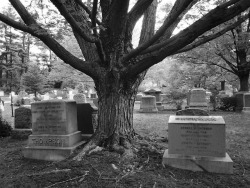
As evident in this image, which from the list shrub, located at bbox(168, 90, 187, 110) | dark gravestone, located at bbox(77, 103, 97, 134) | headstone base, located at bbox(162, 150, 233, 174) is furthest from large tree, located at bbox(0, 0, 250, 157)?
shrub, located at bbox(168, 90, 187, 110)

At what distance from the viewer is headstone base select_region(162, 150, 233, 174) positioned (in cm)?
426

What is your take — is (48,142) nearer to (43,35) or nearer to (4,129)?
(43,35)

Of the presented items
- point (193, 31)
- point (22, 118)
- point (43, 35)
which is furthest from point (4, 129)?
point (193, 31)

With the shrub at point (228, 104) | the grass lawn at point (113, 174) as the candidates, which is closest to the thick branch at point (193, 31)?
the grass lawn at point (113, 174)

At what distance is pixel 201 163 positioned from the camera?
438 centimetres

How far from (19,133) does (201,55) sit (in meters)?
13.2

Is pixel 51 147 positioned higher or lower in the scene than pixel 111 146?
lower

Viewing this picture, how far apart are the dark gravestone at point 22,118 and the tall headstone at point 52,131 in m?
2.93

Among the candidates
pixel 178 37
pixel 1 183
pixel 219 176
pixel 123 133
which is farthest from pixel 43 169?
pixel 178 37

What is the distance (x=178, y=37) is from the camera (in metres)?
4.22

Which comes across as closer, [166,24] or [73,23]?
[73,23]

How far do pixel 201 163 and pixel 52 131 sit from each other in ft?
11.7

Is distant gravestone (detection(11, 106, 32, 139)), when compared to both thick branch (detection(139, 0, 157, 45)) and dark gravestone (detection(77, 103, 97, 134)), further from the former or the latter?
thick branch (detection(139, 0, 157, 45))

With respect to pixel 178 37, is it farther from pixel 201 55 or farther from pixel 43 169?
pixel 201 55
